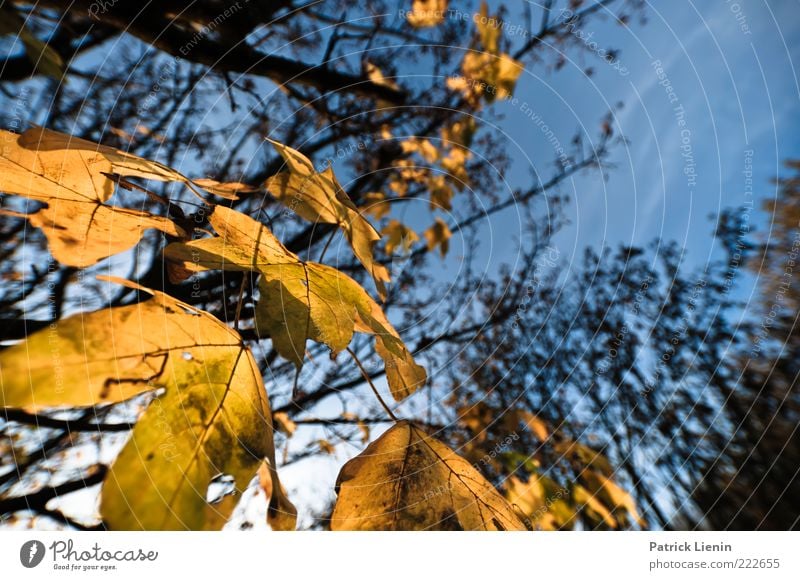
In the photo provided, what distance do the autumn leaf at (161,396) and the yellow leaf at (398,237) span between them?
1.29 feet

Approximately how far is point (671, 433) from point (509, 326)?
314 millimetres

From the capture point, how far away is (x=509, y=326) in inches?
33.3

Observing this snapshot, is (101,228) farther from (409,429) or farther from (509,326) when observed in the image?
(509,326)

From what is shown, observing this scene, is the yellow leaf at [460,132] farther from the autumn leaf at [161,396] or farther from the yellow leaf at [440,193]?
the autumn leaf at [161,396]

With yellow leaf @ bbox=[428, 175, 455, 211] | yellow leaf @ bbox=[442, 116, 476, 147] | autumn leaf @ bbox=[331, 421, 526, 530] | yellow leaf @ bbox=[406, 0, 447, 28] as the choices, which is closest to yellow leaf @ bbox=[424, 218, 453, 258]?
yellow leaf @ bbox=[428, 175, 455, 211]

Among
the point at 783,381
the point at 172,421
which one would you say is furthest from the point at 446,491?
the point at 783,381

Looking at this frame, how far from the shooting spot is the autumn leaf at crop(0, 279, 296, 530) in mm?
237

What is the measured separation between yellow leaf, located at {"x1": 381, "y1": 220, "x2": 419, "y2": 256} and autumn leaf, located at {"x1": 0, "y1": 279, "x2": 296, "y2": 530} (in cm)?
39

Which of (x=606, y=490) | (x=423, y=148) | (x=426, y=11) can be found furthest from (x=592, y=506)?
(x=426, y=11)

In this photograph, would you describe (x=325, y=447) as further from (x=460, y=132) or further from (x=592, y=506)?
(x=460, y=132)

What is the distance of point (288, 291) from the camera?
0.29 metres

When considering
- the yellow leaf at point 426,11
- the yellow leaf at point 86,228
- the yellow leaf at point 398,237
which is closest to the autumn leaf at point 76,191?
the yellow leaf at point 86,228

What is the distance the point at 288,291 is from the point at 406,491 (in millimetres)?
173
